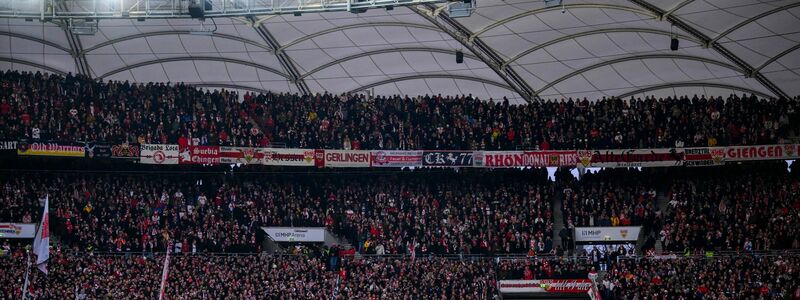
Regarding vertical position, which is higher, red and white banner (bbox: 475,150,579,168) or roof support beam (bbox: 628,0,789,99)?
roof support beam (bbox: 628,0,789,99)

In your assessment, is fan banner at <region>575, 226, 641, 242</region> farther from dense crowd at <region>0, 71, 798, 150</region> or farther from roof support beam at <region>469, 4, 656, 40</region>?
roof support beam at <region>469, 4, 656, 40</region>

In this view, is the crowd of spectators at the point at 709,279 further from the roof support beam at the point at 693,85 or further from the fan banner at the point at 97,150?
the fan banner at the point at 97,150

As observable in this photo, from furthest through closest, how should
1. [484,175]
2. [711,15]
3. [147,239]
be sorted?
[484,175] < [147,239] < [711,15]

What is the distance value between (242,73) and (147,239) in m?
10.0

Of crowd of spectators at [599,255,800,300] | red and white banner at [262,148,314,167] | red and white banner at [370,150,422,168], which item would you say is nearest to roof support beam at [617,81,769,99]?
crowd of spectators at [599,255,800,300]

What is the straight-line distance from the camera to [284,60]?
52.8 meters

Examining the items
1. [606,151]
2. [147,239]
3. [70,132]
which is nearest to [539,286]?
[606,151]

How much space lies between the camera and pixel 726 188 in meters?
49.7

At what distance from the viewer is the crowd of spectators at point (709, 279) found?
143 feet

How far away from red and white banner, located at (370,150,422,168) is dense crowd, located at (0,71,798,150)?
1.58 feet

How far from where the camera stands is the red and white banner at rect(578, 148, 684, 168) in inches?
1959

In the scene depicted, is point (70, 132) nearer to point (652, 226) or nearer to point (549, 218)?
point (549, 218)

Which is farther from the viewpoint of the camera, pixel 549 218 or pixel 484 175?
pixel 484 175

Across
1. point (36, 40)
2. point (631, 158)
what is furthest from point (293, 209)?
point (631, 158)
